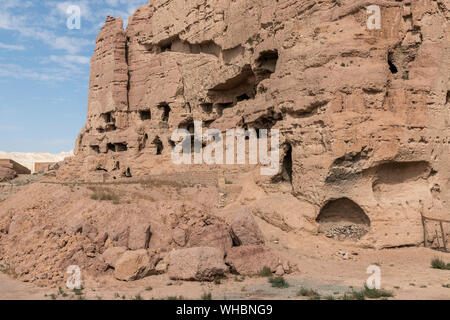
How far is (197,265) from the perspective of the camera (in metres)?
8.99

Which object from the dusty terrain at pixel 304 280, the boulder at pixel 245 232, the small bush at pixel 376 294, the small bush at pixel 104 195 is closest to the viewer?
the small bush at pixel 376 294

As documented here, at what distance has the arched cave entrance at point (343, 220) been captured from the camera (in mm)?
12293

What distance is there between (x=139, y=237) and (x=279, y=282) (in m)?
3.91

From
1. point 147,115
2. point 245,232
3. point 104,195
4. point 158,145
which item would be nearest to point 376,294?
point 245,232

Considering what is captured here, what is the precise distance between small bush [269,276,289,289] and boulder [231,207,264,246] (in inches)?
71.3

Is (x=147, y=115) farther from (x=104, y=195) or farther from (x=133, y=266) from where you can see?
(x=133, y=266)

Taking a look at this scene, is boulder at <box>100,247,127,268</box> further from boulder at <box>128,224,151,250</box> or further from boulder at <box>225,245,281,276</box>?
boulder at <box>225,245,281,276</box>

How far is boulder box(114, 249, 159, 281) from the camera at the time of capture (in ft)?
29.4

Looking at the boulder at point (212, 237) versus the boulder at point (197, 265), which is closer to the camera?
the boulder at point (197, 265)

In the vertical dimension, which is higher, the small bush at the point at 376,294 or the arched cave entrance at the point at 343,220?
the arched cave entrance at the point at 343,220

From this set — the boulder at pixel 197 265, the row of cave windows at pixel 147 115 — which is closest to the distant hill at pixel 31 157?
the row of cave windows at pixel 147 115

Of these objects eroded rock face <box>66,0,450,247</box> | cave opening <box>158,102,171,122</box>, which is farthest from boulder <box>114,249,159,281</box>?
cave opening <box>158,102,171,122</box>

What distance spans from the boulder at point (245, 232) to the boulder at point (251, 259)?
1.67 feet

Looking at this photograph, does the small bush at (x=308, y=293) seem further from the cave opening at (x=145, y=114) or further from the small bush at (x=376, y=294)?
the cave opening at (x=145, y=114)
